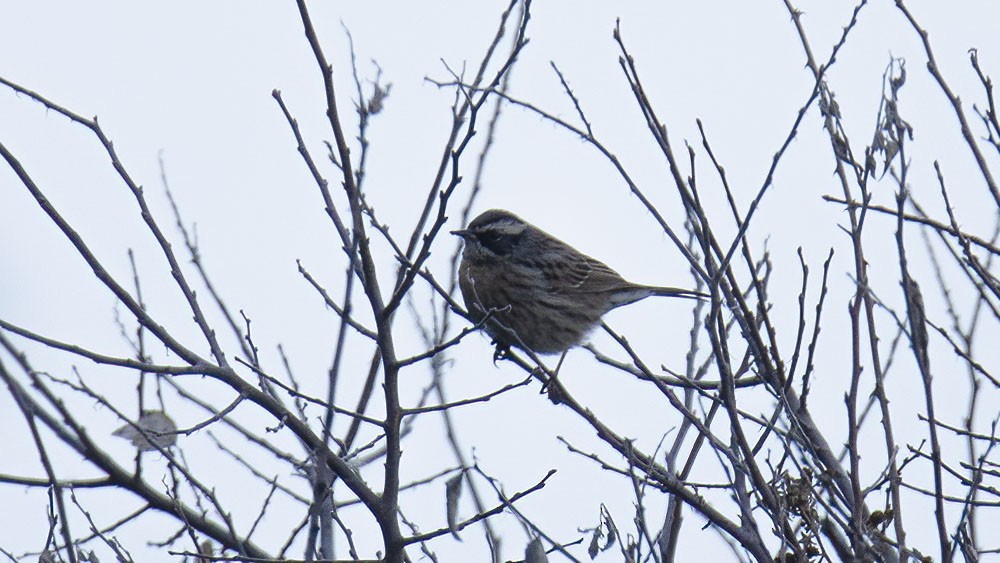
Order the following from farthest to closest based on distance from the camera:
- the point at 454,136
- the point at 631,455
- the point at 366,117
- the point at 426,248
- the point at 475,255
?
1. the point at 475,255
2. the point at 366,117
3. the point at 454,136
4. the point at 631,455
5. the point at 426,248

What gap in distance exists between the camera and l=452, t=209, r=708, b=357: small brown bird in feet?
29.7

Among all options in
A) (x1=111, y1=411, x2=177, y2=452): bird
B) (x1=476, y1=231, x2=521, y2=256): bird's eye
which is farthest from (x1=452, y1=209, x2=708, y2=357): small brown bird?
(x1=111, y1=411, x2=177, y2=452): bird

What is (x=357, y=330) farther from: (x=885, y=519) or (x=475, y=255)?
(x=475, y=255)

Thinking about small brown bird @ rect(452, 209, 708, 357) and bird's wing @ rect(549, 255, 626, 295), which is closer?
small brown bird @ rect(452, 209, 708, 357)

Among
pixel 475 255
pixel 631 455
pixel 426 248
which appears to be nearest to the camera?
pixel 426 248

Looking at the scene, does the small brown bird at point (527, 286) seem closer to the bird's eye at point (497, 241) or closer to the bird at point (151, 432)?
the bird's eye at point (497, 241)

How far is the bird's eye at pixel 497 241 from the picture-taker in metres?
9.12

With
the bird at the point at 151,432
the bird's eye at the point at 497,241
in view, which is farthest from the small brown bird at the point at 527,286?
the bird at the point at 151,432

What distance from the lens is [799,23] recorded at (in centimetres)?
592

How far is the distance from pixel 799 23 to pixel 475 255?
147 inches

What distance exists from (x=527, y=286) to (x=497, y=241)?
1.29 ft

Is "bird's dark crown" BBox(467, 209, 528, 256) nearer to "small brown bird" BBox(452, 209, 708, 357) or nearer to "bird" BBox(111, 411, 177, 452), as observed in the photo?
"small brown bird" BBox(452, 209, 708, 357)

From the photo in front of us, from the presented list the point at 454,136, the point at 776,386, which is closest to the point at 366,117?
the point at 454,136

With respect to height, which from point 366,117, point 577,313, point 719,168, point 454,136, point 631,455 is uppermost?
point 577,313
